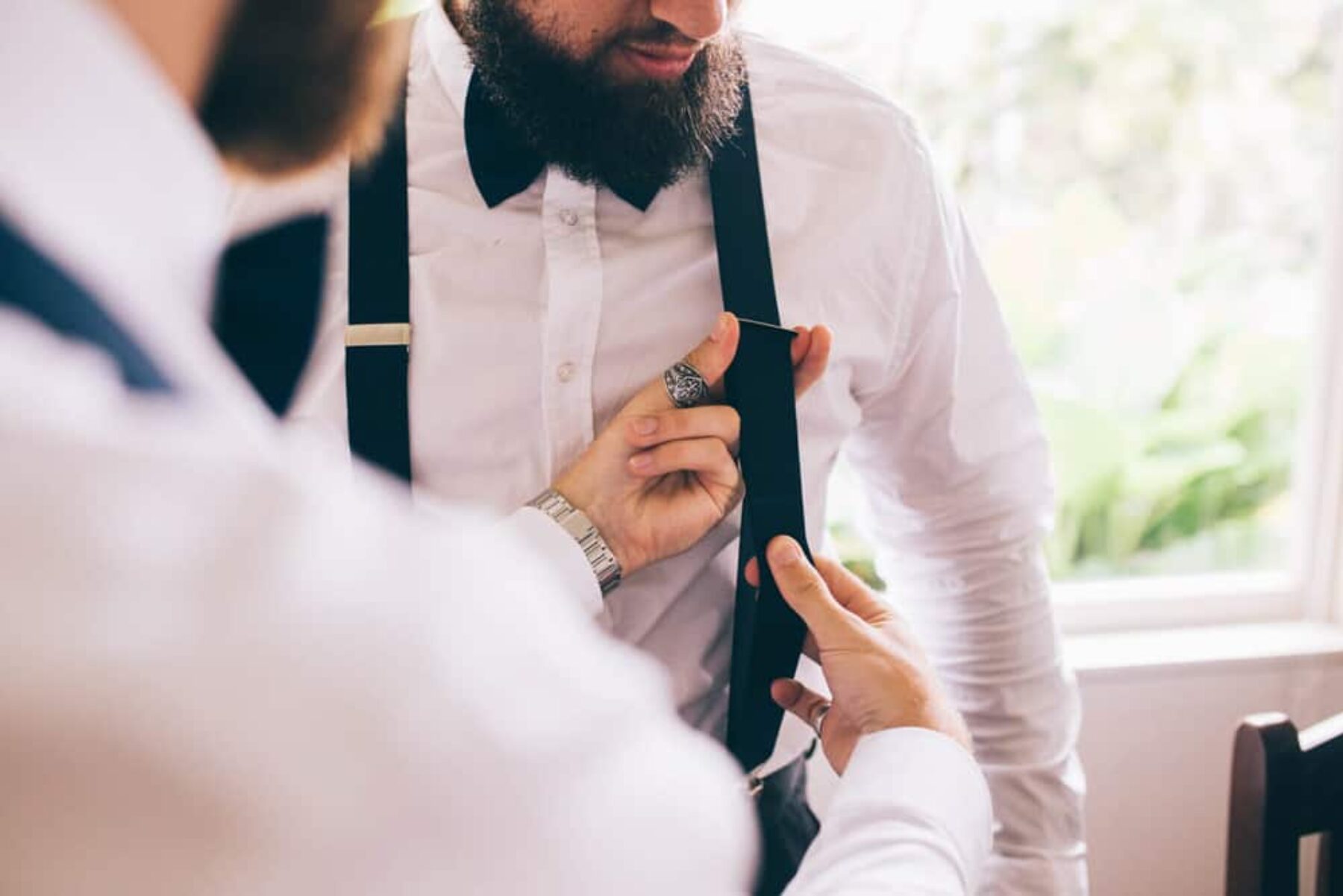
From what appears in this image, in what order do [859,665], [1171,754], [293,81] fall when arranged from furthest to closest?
[1171,754], [859,665], [293,81]

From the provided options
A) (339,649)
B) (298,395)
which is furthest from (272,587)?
(298,395)

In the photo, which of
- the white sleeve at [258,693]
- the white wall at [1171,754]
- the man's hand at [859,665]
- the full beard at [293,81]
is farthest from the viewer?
the white wall at [1171,754]

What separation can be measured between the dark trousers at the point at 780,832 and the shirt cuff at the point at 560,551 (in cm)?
34

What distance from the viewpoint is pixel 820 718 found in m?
1.05

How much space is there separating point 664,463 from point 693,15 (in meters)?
0.42

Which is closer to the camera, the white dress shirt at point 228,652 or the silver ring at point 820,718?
the white dress shirt at point 228,652

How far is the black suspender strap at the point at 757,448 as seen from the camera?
41.0 inches

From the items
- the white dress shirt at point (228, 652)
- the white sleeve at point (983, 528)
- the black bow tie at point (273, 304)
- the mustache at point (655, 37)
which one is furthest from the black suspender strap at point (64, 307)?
the white sleeve at point (983, 528)

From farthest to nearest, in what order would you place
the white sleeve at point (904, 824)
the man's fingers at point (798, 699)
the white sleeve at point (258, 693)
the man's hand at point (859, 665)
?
the man's fingers at point (798, 699)
the man's hand at point (859, 665)
the white sleeve at point (904, 824)
the white sleeve at point (258, 693)

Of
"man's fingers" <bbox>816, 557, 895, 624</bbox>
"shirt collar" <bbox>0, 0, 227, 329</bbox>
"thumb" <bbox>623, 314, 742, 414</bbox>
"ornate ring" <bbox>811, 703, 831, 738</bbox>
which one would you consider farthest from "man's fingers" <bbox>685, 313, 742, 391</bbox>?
"shirt collar" <bbox>0, 0, 227, 329</bbox>

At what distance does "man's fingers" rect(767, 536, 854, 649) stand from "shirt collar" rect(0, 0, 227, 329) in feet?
2.40

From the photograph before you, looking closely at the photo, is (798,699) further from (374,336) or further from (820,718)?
(374,336)

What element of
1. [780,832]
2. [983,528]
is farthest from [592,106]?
[780,832]

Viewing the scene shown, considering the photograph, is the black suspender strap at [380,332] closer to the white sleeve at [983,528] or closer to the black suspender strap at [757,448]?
the black suspender strap at [757,448]
